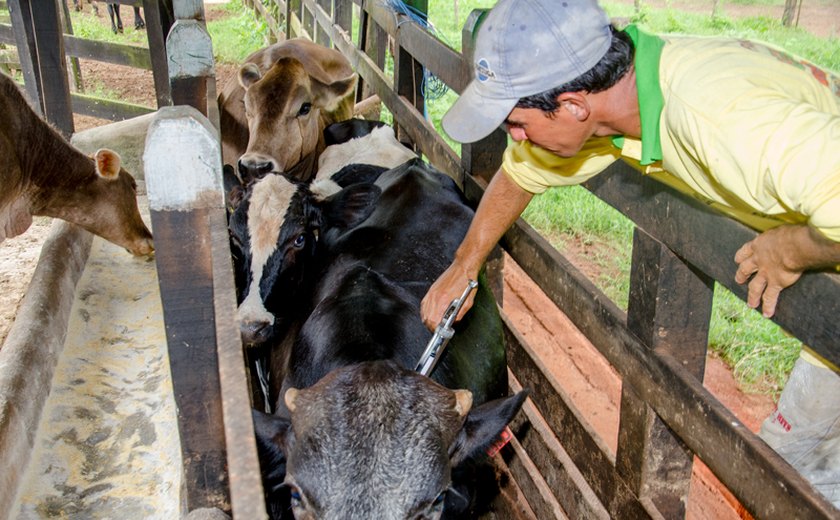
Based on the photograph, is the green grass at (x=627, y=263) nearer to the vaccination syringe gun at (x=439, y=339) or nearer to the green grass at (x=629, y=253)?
the green grass at (x=629, y=253)

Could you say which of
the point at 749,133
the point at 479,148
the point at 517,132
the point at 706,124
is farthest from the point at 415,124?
the point at 749,133

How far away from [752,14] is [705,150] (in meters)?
18.5

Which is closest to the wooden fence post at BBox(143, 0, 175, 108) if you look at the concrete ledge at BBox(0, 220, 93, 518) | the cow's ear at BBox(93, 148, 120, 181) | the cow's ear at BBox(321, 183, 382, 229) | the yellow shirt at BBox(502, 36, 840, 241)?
the cow's ear at BBox(93, 148, 120, 181)

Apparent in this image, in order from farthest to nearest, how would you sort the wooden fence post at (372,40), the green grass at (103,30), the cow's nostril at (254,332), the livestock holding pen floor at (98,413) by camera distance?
the green grass at (103,30), the wooden fence post at (372,40), the cow's nostril at (254,332), the livestock holding pen floor at (98,413)

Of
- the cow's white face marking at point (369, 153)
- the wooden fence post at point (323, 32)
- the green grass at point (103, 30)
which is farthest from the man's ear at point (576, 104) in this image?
the green grass at point (103, 30)

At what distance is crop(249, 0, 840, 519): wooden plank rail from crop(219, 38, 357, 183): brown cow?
2.18m

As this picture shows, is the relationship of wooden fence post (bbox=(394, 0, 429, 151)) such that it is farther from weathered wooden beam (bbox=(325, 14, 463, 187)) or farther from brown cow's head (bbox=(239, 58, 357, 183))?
brown cow's head (bbox=(239, 58, 357, 183))

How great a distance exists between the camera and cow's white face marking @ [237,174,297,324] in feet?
12.2

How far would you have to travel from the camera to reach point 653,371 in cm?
246

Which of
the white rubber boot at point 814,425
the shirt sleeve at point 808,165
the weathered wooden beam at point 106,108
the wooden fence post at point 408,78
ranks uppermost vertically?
the shirt sleeve at point 808,165

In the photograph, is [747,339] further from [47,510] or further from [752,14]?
[752,14]

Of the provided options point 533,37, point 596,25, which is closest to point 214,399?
point 533,37

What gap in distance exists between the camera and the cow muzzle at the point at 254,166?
18.1 feet

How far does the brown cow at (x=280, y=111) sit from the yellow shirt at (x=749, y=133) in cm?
373
